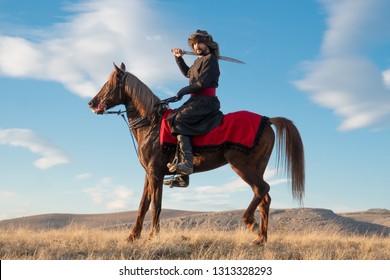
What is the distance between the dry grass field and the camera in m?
7.80

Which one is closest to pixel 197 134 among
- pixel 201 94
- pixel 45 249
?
pixel 201 94

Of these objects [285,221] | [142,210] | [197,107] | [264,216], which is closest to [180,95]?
[197,107]

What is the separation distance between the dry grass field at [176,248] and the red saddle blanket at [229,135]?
1784mm

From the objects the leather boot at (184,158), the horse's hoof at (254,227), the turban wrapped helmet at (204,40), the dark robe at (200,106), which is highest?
the turban wrapped helmet at (204,40)

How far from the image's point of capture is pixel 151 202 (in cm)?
887

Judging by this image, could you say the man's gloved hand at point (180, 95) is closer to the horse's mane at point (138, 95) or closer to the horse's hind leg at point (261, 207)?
the horse's mane at point (138, 95)

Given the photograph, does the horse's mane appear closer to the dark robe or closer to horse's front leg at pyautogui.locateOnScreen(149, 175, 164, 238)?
the dark robe

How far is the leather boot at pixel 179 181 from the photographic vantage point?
28.6ft

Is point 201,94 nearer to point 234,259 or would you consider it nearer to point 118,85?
point 118,85

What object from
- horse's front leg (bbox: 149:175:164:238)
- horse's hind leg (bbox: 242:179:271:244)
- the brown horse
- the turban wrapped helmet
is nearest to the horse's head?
the brown horse

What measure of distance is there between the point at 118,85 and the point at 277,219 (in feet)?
43.2

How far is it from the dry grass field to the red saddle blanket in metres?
1.78

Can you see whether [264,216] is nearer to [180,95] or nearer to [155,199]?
[155,199]

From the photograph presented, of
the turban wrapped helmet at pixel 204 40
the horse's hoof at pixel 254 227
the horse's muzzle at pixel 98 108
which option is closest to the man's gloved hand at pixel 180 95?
the turban wrapped helmet at pixel 204 40
